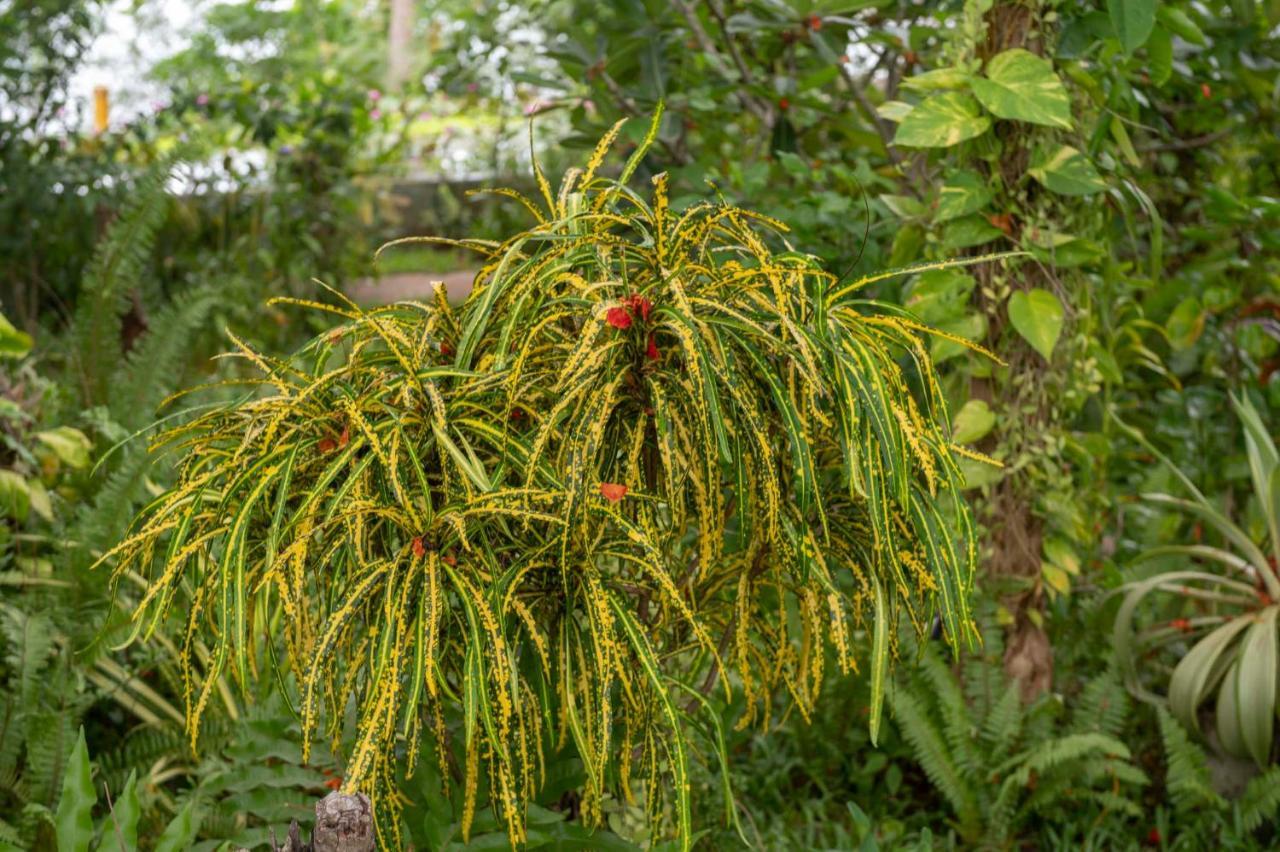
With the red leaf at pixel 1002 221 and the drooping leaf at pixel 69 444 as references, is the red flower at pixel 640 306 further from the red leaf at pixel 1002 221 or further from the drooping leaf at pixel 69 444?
the drooping leaf at pixel 69 444

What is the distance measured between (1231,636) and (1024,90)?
125 cm

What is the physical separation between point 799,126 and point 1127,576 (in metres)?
1.63

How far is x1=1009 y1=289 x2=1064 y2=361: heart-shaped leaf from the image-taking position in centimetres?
258

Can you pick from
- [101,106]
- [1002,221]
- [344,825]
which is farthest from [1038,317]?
[101,106]

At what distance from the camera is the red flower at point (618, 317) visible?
160cm

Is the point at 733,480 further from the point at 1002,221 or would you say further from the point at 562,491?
the point at 1002,221

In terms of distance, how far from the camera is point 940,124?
255 cm

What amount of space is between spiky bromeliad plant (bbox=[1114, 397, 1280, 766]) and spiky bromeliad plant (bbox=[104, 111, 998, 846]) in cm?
118

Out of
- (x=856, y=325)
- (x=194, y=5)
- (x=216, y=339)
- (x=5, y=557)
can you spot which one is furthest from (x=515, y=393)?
(x=194, y=5)

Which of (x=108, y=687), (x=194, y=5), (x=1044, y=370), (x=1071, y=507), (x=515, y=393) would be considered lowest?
(x=194, y=5)

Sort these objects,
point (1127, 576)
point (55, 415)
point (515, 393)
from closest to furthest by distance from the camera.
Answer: point (515, 393) < point (1127, 576) < point (55, 415)

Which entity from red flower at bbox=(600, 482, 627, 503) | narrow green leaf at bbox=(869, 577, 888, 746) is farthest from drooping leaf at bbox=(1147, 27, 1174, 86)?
red flower at bbox=(600, 482, 627, 503)

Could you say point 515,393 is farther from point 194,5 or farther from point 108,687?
point 194,5

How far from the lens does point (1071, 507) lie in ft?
9.23
